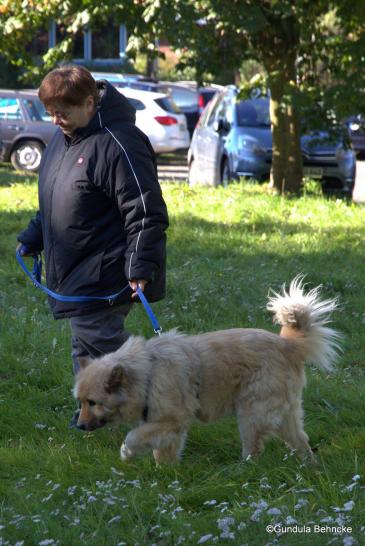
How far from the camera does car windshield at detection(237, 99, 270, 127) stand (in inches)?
611

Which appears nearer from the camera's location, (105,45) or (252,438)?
(252,438)

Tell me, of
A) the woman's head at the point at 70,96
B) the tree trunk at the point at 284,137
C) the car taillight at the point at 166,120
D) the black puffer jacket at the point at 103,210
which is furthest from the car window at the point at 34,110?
the woman's head at the point at 70,96

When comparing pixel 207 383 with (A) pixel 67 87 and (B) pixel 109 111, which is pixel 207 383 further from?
(A) pixel 67 87

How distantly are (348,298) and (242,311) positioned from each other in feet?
3.66

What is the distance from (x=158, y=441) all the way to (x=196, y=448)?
58 centimetres

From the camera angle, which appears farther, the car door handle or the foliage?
the car door handle

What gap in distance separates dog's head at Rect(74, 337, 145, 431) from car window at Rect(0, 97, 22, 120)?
1643 centimetres

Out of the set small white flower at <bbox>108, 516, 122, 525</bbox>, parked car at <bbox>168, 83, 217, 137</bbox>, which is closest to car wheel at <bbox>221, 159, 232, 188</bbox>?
small white flower at <bbox>108, 516, 122, 525</bbox>

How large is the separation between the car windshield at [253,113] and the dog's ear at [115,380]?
11312 mm

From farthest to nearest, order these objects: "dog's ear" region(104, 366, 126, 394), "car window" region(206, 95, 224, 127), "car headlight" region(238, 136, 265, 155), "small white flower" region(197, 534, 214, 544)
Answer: "car window" region(206, 95, 224, 127) → "car headlight" region(238, 136, 265, 155) → "dog's ear" region(104, 366, 126, 394) → "small white flower" region(197, 534, 214, 544)

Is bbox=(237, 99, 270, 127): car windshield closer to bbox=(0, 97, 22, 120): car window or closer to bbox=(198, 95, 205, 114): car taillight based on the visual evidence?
bbox=(0, 97, 22, 120): car window

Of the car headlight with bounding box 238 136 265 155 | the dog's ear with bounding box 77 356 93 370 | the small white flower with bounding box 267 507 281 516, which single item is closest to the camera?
the small white flower with bounding box 267 507 281 516

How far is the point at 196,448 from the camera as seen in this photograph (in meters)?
5.15

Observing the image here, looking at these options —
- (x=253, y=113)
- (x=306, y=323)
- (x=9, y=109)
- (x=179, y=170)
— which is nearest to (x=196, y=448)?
(x=306, y=323)
